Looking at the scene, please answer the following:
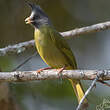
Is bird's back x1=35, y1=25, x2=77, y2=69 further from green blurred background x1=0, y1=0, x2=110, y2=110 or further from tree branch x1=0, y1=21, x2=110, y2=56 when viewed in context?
green blurred background x1=0, y1=0, x2=110, y2=110

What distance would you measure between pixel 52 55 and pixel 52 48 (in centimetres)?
10

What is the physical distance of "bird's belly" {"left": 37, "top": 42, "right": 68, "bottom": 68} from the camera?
14.4 feet

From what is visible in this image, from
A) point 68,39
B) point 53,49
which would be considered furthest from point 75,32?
point 68,39

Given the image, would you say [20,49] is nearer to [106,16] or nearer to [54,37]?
[54,37]

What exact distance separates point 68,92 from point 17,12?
2286 mm

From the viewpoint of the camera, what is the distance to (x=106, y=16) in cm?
788

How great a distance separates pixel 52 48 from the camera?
4.43 meters

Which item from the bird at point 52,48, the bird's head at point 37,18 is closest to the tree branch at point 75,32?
the bird at point 52,48

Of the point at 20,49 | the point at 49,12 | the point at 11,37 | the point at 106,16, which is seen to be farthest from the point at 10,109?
the point at 106,16

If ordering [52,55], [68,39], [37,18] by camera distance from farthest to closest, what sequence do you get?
[68,39]
[37,18]
[52,55]

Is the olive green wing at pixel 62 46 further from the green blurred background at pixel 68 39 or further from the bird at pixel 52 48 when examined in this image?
the green blurred background at pixel 68 39

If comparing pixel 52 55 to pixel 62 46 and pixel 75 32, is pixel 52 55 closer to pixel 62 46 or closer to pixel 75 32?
pixel 62 46

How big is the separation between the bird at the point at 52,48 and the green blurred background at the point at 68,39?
135 centimetres

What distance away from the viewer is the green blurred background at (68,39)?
6.21 m
